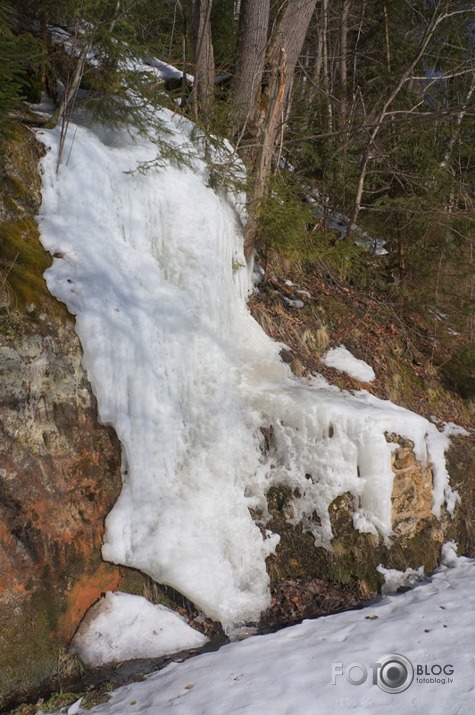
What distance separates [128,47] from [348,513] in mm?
5010

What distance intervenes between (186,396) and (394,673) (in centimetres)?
265

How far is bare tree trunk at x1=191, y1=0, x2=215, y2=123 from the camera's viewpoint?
259 inches

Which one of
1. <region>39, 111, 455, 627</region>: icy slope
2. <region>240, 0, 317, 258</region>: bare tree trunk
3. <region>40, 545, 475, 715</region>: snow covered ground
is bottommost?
<region>40, 545, 475, 715</region>: snow covered ground

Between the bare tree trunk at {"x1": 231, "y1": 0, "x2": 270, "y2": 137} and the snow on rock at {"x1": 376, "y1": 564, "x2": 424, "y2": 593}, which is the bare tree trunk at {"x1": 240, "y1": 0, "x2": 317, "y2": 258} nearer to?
the bare tree trunk at {"x1": 231, "y1": 0, "x2": 270, "y2": 137}

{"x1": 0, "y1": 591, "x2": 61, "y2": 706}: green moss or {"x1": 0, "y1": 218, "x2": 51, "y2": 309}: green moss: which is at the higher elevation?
{"x1": 0, "y1": 218, "x2": 51, "y2": 309}: green moss

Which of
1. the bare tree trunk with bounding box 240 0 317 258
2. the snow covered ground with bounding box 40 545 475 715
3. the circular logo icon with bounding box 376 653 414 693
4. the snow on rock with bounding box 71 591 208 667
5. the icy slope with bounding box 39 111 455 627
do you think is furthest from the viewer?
the bare tree trunk with bounding box 240 0 317 258

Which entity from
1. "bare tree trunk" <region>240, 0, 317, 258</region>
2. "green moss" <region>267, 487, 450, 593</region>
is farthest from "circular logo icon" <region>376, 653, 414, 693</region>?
"bare tree trunk" <region>240, 0, 317, 258</region>

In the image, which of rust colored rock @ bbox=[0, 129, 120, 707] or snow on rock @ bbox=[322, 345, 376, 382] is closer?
rust colored rock @ bbox=[0, 129, 120, 707]

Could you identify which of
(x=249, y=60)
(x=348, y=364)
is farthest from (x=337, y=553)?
(x=249, y=60)

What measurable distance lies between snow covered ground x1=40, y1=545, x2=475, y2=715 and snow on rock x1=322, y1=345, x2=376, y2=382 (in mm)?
2759

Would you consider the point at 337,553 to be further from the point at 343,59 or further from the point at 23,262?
the point at 343,59

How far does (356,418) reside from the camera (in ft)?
16.5

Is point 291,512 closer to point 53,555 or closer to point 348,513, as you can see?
point 348,513

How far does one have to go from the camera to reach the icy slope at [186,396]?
4328mm
